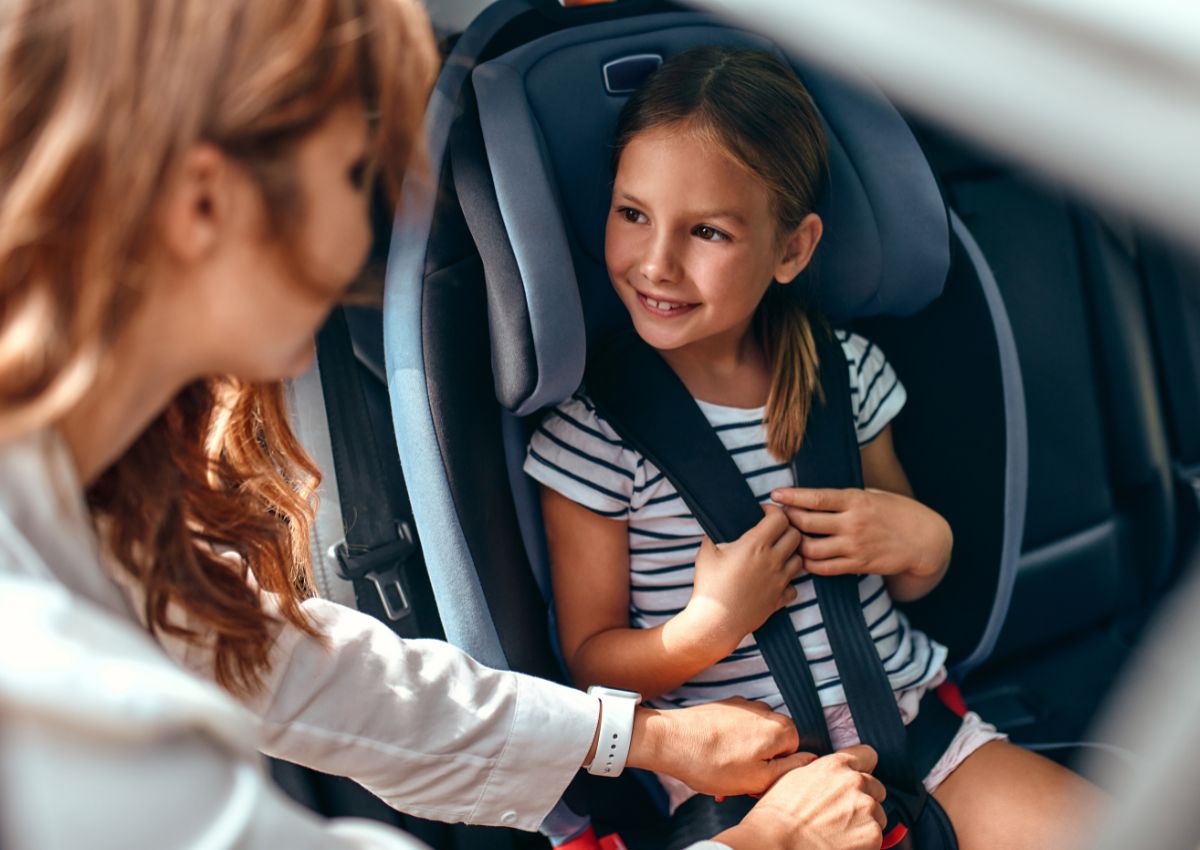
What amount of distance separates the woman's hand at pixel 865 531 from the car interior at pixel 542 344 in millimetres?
123

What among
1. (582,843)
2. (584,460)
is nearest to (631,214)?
(584,460)

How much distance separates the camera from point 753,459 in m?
1.43

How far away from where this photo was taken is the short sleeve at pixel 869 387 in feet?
4.91

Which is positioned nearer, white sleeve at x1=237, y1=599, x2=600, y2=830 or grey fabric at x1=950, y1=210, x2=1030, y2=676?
white sleeve at x1=237, y1=599, x2=600, y2=830

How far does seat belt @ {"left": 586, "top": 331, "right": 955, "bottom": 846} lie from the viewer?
1327 millimetres

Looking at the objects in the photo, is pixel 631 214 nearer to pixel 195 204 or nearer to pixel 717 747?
pixel 717 747

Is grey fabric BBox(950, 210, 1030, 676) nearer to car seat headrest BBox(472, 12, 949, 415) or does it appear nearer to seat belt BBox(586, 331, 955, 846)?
car seat headrest BBox(472, 12, 949, 415)

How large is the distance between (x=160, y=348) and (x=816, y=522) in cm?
84

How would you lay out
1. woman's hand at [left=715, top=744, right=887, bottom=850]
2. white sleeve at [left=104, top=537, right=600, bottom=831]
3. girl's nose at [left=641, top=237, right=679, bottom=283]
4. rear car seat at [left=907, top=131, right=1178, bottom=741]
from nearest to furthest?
white sleeve at [left=104, top=537, right=600, bottom=831] < woman's hand at [left=715, top=744, right=887, bottom=850] < girl's nose at [left=641, top=237, right=679, bottom=283] < rear car seat at [left=907, top=131, right=1178, bottom=741]

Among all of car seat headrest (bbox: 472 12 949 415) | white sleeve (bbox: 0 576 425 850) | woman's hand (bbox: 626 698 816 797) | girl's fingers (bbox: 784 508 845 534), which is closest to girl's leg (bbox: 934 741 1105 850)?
woman's hand (bbox: 626 698 816 797)

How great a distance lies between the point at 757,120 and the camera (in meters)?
1.30

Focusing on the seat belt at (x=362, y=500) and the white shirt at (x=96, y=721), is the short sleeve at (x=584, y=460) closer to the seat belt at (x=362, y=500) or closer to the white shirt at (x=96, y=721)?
the seat belt at (x=362, y=500)

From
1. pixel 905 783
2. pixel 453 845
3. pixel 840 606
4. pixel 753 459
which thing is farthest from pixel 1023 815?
pixel 453 845

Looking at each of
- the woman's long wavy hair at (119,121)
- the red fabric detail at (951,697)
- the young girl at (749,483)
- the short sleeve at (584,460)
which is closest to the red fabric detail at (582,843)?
the young girl at (749,483)
